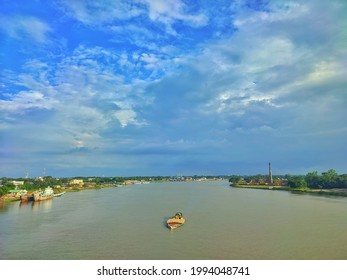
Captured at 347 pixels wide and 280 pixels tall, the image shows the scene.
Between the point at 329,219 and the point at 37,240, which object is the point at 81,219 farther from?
the point at 329,219

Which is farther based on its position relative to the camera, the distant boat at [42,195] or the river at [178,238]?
the distant boat at [42,195]

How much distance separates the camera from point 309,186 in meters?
54.2

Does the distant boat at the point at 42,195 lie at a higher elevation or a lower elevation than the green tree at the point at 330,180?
lower

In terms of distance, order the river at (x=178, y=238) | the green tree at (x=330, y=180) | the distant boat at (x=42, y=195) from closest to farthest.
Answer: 1. the river at (x=178, y=238)
2. the distant boat at (x=42, y=195)
3. the green tree at (x=330, y=180)

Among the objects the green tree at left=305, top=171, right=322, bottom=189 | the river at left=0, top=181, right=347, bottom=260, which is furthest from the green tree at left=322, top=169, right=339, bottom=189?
the river at left=0, top=181, right=347, bottom=260

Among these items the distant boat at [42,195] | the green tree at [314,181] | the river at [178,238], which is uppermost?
the green tree at [314,181]

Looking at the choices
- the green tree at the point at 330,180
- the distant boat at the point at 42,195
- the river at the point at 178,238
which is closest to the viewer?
the river at the point at 178,238

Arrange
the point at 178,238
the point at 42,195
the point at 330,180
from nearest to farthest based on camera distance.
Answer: the point at 178,238 < the point at 42,195 < the point at 330,180

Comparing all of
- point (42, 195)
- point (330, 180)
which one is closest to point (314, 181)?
point (330, 180)

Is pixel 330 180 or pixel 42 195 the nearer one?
pixel 42 195

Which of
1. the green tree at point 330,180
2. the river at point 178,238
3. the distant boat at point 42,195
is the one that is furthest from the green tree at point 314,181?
the distant boat at point 42,195

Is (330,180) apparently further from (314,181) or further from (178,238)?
(178,238)

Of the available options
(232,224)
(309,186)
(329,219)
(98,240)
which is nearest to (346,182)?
(309,186)

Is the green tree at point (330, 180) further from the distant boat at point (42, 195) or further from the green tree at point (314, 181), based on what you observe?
the distant boat at point (42, 195)
